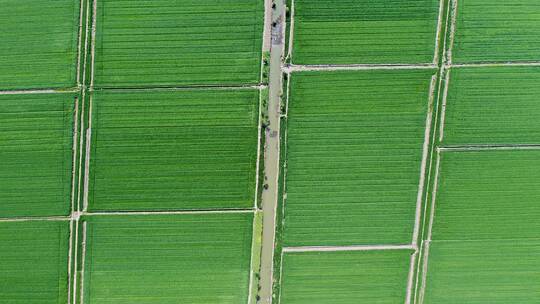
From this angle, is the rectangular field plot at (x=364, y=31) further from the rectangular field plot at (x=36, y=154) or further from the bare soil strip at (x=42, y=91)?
the rectangular field plot at (x=36, y=154)

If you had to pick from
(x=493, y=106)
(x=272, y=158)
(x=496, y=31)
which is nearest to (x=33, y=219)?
(x=272, y=158)

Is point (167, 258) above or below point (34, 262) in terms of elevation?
above

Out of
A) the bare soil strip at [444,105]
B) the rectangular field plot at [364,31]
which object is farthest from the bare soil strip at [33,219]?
the bare soil strip at [444,105]

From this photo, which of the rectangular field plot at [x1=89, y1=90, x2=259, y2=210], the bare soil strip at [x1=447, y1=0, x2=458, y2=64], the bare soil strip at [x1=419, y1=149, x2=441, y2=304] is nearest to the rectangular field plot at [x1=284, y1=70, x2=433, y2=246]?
the bare soil strip at [x1=419, y1=149, x2=441, y2=304]

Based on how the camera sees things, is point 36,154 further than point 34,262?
No

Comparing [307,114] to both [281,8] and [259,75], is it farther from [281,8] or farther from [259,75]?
[281,8]

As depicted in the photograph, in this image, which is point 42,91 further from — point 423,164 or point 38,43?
point 423,164

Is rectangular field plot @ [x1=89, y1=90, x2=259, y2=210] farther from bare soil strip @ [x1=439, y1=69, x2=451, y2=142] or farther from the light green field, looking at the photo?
the light green field
